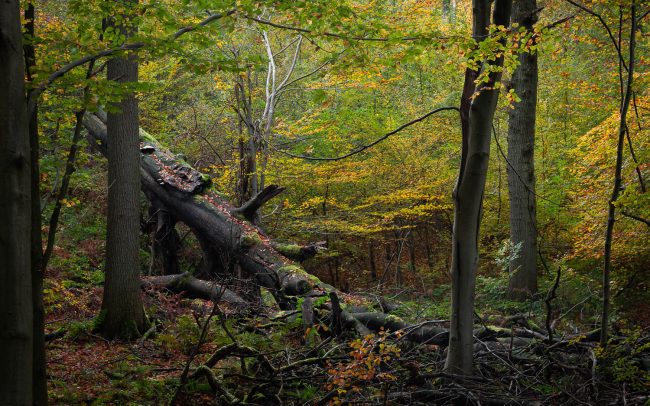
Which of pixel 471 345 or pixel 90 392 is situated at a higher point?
pixel 471 345

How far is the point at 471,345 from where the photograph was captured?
425cm

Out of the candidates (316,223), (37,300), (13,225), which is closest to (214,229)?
(316,223)

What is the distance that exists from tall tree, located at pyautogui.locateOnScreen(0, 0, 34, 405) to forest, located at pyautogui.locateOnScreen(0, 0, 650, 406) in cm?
1

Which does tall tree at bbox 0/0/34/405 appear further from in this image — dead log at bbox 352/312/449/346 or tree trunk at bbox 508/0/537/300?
tree trunk at bbox 508/0/537/300

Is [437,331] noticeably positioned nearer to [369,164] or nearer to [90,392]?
[90,392]

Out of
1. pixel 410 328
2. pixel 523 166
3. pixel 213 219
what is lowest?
pixel 410 328

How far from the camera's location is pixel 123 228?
721 cm

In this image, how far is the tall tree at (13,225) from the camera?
103 inches

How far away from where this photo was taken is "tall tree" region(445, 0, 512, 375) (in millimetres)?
3910

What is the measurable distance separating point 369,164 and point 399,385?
9933 mm

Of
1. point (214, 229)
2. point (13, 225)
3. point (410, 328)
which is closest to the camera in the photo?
point (13, 225)

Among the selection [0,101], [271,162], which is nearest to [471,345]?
[0,101]

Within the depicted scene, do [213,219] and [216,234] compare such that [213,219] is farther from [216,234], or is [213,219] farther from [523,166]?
[523,166]

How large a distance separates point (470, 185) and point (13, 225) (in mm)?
2965
